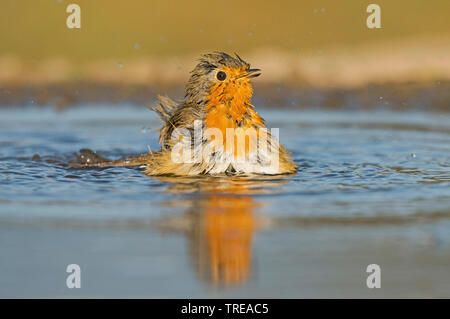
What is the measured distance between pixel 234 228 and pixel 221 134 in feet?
6.50

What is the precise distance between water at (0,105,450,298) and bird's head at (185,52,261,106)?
0.84 metres

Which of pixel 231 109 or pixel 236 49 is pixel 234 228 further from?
pixel 236 49

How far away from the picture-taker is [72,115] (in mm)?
12602

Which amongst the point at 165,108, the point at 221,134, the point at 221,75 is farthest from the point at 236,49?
the point at 221,134

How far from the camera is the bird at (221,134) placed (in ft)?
23.9

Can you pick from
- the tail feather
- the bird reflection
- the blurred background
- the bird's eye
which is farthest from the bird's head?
the blurred background

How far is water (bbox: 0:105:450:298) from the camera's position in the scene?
437 centimetres

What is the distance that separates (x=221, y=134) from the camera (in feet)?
24.0

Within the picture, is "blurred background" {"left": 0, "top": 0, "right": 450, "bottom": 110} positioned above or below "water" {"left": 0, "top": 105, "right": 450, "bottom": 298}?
above

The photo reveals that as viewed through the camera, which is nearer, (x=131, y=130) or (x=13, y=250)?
(x=13, y=250)

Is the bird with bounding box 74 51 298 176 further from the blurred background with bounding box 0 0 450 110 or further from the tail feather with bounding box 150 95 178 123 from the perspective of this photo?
the blurred background with bounding box 0 0 450 110
